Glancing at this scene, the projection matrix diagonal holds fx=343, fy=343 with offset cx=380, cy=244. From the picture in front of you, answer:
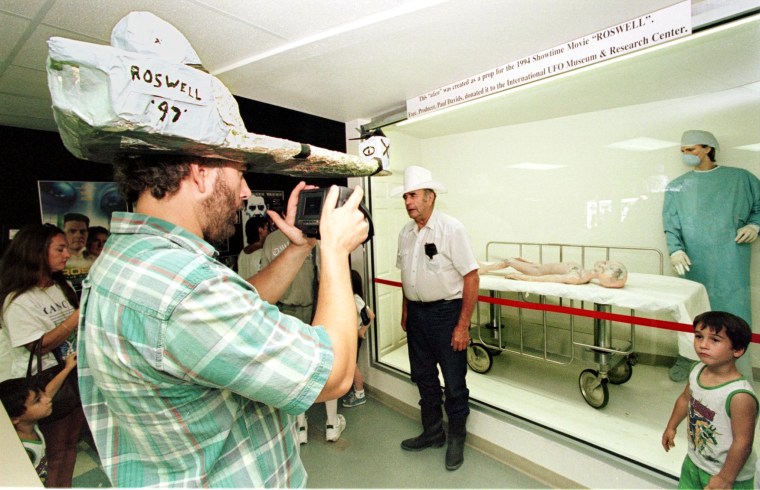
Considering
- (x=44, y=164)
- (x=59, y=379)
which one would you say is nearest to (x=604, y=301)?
(x=59, y=379)

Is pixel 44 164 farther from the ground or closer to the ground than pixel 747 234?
farther from the ground

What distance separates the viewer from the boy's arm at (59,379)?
2068mm

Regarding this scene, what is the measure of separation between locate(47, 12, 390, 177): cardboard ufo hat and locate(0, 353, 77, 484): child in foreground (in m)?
1.95

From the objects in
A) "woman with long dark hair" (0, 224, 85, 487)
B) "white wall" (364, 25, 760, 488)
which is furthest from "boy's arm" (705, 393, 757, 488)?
"woman with long dark hair" (0, 224, 85, 487)

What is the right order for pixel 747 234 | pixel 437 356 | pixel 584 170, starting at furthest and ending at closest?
pixel 584 170 → pixel 437 356 → pixel 747 234

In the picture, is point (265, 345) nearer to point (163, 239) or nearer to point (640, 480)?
point (163, 239)

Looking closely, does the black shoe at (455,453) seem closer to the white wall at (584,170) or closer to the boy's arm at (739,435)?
the boy's arm at (739,435)

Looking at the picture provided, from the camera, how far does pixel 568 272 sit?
10.2 feet

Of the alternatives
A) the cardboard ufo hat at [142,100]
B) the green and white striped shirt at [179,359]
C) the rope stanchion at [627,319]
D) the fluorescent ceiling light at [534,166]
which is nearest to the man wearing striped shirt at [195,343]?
the green and white striped shirt at [179,359]

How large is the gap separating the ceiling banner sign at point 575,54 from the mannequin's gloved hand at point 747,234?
48.0 inches

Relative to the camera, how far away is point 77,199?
265 cm

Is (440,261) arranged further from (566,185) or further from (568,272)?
(566,185)

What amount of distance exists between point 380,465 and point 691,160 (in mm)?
3153

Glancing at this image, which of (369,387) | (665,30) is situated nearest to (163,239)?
(665,30)
